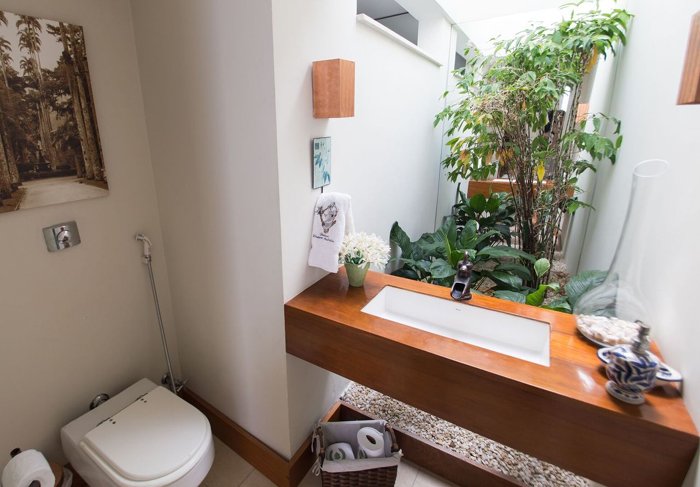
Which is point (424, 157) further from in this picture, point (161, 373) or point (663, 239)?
point (161, 373)

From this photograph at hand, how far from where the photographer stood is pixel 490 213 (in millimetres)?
2881

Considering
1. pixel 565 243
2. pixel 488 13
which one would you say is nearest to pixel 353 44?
pixel 488 13

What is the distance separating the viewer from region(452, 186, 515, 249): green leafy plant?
2.74 m

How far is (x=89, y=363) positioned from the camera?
5.28 feet

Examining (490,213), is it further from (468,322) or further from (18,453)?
(18,453)

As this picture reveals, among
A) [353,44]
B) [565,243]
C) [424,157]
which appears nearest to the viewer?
[353,44]

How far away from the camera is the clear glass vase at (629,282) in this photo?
115 centimetres

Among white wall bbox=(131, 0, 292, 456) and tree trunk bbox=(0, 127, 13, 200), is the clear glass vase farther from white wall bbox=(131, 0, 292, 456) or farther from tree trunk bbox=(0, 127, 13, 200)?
tree trunk bbox=(0, 127, 13, 200)

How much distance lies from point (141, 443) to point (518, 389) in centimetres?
142

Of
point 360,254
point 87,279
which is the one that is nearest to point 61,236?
point 87,279

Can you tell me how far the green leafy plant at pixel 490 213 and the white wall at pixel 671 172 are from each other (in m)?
0.66

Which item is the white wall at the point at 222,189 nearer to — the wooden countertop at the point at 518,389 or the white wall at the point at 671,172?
the wooden countertop at the point at 518,389

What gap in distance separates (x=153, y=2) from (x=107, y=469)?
183cm

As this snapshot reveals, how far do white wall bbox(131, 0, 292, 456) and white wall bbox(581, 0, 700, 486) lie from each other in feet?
4.18
